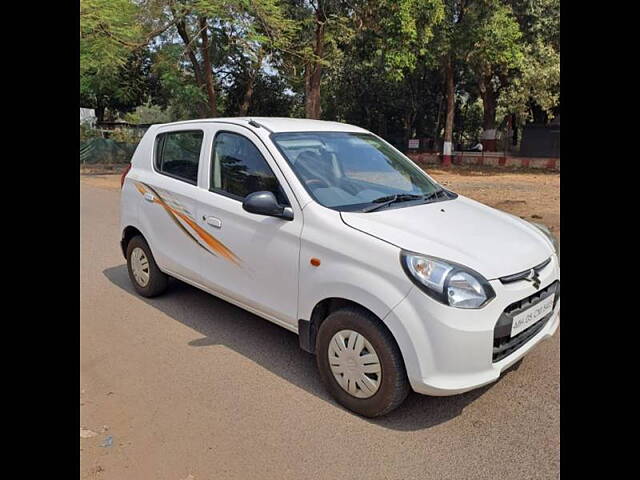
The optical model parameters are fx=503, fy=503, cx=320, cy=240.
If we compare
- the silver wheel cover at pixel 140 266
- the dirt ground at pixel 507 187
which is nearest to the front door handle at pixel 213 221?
the silver wheel cover at pixel 140 266

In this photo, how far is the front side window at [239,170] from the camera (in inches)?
146

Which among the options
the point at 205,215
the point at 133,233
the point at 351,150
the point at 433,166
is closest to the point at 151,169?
the point at 133,233

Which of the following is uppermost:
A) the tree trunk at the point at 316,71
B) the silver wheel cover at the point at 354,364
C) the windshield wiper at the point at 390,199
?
the tree trunk at the point at 316,71

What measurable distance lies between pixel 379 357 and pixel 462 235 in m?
0.94

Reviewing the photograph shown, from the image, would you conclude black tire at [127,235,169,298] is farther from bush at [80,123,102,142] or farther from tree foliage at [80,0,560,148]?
bush at [80,123,102,142]

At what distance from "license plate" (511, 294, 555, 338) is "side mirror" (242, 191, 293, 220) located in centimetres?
157

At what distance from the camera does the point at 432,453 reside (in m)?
2.82

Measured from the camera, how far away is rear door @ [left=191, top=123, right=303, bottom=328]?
348cm

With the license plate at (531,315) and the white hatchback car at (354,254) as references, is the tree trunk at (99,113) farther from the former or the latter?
the license plate at (531,315)

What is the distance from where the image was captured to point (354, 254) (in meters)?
3.05

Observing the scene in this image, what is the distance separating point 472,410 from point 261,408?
1358 mm

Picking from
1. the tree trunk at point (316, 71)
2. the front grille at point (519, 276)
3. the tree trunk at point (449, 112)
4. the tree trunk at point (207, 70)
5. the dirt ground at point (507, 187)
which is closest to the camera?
the front grille at point (519, 276)

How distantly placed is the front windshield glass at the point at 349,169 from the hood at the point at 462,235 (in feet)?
0.82

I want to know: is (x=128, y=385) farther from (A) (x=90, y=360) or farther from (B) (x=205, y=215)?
(B) (x=205, y=215)
